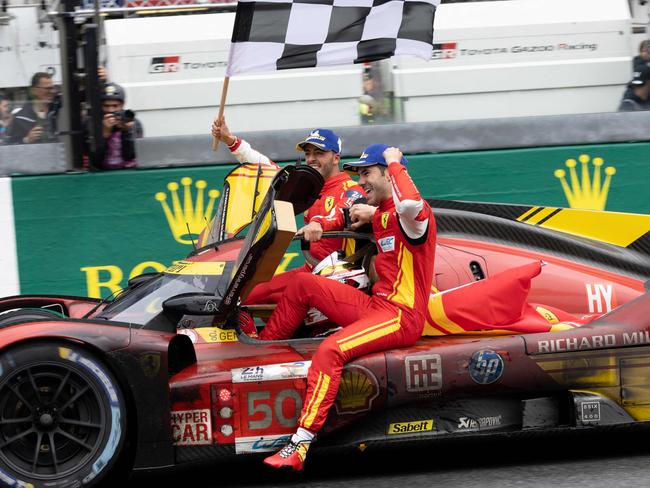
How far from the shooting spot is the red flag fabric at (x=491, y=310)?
527cm

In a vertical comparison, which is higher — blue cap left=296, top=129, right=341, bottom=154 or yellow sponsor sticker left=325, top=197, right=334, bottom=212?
blue cap left=296, top=129, right=341, bottom=154

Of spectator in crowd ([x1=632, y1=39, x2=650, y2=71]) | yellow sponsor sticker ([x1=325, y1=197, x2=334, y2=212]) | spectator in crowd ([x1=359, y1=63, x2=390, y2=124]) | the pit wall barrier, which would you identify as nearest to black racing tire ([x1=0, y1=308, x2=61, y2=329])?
yellow sponsor sticker ([x1=325, y1=197, x2=334, y2=212])

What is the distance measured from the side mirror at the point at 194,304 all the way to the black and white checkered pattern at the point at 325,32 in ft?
5.79

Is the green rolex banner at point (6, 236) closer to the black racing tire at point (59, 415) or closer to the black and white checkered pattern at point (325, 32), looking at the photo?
the black and white checkered pattern at point (325, 32)

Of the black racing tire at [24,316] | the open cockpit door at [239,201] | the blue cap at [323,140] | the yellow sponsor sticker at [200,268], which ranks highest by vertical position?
the blue cap at [323,140]

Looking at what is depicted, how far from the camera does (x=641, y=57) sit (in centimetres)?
824

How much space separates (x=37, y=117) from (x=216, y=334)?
11.4ft

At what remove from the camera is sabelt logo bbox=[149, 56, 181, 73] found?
790 cm

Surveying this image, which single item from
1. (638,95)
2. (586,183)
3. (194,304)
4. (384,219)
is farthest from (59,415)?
(638,95)

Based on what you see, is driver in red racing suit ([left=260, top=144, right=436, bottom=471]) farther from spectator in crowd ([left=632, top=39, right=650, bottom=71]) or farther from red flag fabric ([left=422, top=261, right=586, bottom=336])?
spectator in crowd ([left=632, top=39, right=650, bottom=71])

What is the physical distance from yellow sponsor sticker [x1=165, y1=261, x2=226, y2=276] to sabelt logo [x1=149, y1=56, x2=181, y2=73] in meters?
2.76

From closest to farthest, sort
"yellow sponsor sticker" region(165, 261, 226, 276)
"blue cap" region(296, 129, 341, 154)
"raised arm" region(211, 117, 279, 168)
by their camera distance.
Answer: "yellow sponsor sticker" region(165, 261, 226, 276) → "blue cap" region(296, 129, 341, 154) → "raised arm" region(211, 117, 279, 168)

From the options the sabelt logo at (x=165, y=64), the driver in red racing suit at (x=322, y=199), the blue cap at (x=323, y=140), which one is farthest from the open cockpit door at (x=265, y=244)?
the sabelt logo at (x=165, y=64)

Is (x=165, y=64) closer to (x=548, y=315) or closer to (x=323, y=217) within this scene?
(x=323, y=217)
